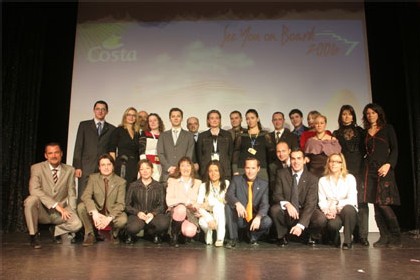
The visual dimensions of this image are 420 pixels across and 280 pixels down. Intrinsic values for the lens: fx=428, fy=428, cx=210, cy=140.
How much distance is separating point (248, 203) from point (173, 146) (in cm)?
105

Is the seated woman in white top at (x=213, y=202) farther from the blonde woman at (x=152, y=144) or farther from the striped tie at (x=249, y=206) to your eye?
the blonde woman at (x=152, y=144)

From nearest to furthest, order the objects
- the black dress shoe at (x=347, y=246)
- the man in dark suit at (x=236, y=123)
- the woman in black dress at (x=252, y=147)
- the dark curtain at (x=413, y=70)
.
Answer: the black dress shoe at (x=347, y=246) < the woman in black dress at (x=252, y=147) < the man in dark suit at (x=236, y=123) < the dark curtain at (x=413, y=70)

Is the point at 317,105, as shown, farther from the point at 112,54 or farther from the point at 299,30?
the point at 112,54

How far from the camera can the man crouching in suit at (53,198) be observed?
4113mm

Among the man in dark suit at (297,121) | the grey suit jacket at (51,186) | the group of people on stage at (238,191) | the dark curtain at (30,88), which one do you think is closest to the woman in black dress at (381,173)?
the group of people on stage at (238,191)

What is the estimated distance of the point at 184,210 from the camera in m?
4.12

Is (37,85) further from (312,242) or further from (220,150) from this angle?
(312,242)

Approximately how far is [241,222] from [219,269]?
1.13 metres

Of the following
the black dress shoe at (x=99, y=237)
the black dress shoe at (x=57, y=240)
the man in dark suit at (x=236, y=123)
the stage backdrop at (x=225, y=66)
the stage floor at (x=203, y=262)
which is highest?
the stage backdrop at (x=225, y=66)

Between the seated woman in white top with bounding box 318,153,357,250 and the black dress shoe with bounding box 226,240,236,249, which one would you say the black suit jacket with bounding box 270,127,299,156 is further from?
the black dress shoe with bounding box 226,240,236,249

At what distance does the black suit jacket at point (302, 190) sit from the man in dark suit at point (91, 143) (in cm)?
200

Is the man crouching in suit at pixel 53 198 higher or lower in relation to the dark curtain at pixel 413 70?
lower

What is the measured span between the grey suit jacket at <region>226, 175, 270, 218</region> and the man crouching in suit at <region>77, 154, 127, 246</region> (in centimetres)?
Answer: 107

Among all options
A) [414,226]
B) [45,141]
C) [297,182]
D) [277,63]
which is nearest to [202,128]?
[277,63]
